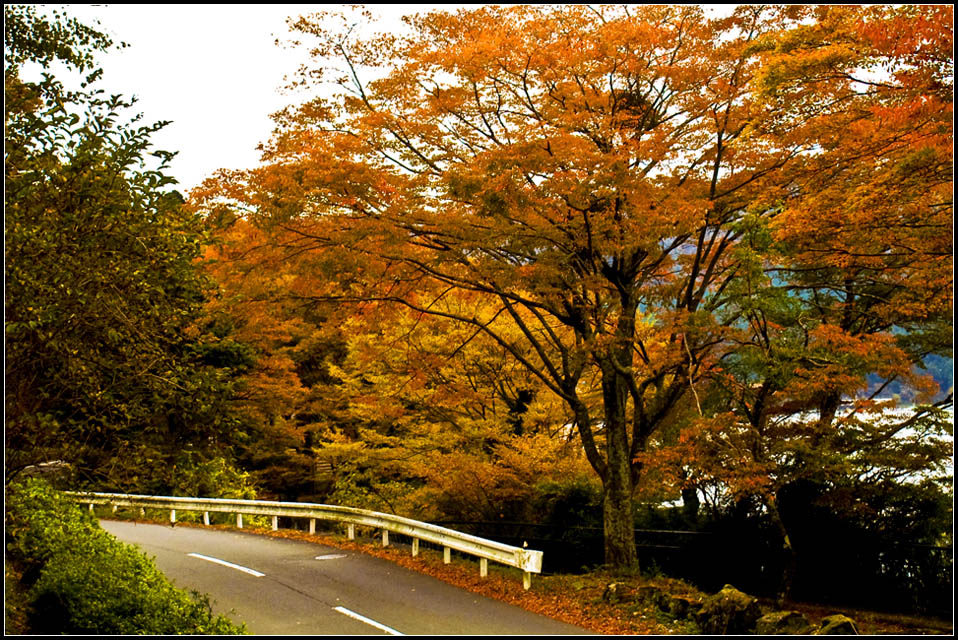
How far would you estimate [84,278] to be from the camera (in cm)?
627

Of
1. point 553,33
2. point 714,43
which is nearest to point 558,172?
point 553,33

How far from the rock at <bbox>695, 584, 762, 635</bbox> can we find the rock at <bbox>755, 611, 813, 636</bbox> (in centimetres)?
21

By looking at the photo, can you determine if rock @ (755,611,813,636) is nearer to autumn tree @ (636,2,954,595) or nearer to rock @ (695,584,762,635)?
rock @ (695,584,762,635)

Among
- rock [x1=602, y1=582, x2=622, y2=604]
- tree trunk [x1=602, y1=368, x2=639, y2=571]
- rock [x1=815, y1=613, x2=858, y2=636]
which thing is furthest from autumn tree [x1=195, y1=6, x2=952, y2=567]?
rock [x1=815, y1=613, x2=858, y2=636]

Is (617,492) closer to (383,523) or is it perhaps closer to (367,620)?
(383,523)

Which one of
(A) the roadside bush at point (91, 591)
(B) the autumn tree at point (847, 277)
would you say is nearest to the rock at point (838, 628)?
(B) the autumn tree at point (847, 277)

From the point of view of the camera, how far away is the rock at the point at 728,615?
10148 mm

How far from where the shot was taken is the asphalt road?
10.1 m

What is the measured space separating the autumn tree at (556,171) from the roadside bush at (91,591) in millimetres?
5708

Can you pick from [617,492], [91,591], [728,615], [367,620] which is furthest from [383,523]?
[91,591]

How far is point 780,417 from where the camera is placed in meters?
18.5

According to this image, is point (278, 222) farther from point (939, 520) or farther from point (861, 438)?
point (939, 520)

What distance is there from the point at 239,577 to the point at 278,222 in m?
6.30

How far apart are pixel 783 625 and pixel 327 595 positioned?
6.74 metres
